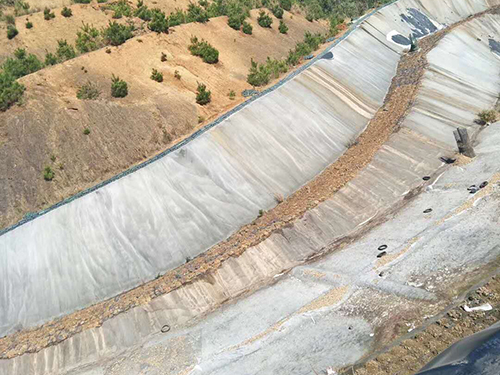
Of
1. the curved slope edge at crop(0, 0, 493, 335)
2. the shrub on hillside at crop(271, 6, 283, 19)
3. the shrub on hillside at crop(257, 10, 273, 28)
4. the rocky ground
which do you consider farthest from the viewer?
the shrub on hillside at crop(271, 6, 283, 19)

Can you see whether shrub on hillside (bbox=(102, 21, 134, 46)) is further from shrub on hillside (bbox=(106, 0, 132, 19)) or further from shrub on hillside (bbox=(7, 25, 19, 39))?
shrub on hillside (bbox=(7, 25, 19, 39))

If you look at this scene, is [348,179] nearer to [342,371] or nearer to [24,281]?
[342,371]

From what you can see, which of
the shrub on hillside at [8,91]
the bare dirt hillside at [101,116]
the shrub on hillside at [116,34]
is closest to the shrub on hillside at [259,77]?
the bare dirt hillside at [101,116]

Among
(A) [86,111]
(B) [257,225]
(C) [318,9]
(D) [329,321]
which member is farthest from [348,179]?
(C) [318,9]

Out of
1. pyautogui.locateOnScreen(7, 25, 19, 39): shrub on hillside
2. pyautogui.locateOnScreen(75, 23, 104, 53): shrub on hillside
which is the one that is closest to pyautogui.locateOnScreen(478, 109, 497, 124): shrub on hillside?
pyautogui.locateOnScreen(75, 23, 104, 53): shrub on hillside

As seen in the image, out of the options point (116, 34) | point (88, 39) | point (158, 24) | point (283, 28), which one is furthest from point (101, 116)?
point (283, 28)

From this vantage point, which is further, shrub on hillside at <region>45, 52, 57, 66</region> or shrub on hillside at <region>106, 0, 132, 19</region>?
shrub on hillside at <region>106, 0, 132, 19</region>
